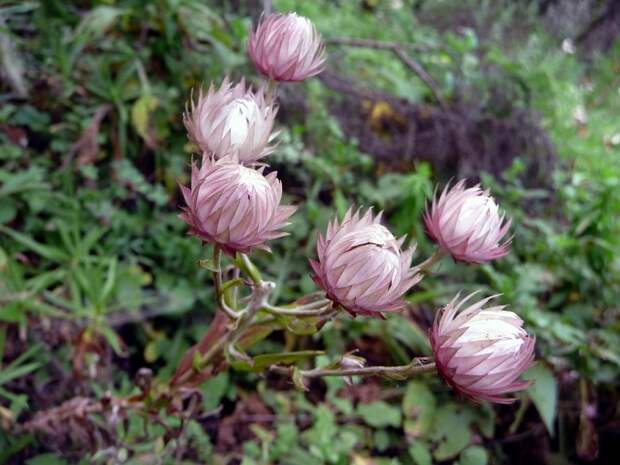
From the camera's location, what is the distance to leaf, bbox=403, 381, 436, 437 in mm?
1548

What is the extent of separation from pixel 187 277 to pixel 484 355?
45.7 inches

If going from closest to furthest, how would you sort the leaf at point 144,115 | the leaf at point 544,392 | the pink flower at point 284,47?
1. the pink flower at point 284,47
2. the leaf at point 544,392
3. the leaf at point 144,115

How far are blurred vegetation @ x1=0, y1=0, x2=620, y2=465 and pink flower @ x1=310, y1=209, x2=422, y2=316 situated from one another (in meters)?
0.58

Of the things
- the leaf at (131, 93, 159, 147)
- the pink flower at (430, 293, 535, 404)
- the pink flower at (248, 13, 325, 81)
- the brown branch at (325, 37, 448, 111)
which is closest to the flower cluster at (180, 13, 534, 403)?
the pink flower at (430, 293, 535, 404)

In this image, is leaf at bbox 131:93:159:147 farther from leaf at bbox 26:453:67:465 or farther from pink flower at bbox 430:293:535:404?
pink flower at bbox 430:293:535:404

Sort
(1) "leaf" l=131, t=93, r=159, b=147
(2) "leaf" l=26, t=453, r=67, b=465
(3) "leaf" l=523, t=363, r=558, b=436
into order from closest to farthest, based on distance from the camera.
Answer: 1. (2) "leaf" l=26, t=453, r=67, b=465
2. (3) "leaf" l=523, t=363, r=558, b=436
3. (1) "leaf" l=131, t=93, r=159, b=147

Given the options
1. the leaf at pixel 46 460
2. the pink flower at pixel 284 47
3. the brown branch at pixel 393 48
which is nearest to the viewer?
the pink flower at pixel 284 47

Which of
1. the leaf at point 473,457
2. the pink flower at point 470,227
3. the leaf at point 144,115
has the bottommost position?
the leaf at point 473,457

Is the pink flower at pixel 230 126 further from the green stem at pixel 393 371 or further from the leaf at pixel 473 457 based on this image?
the leaf at pixel 473 457

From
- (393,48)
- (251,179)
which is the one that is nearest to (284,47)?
(251,179)

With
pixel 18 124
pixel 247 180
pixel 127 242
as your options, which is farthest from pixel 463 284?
pixel 18 124

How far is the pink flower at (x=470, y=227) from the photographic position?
0.87 meters

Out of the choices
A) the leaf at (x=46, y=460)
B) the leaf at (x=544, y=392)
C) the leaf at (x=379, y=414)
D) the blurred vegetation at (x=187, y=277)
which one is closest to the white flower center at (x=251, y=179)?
the blurred vegetation at (x=187, y=277)

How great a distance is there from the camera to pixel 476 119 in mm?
2502
